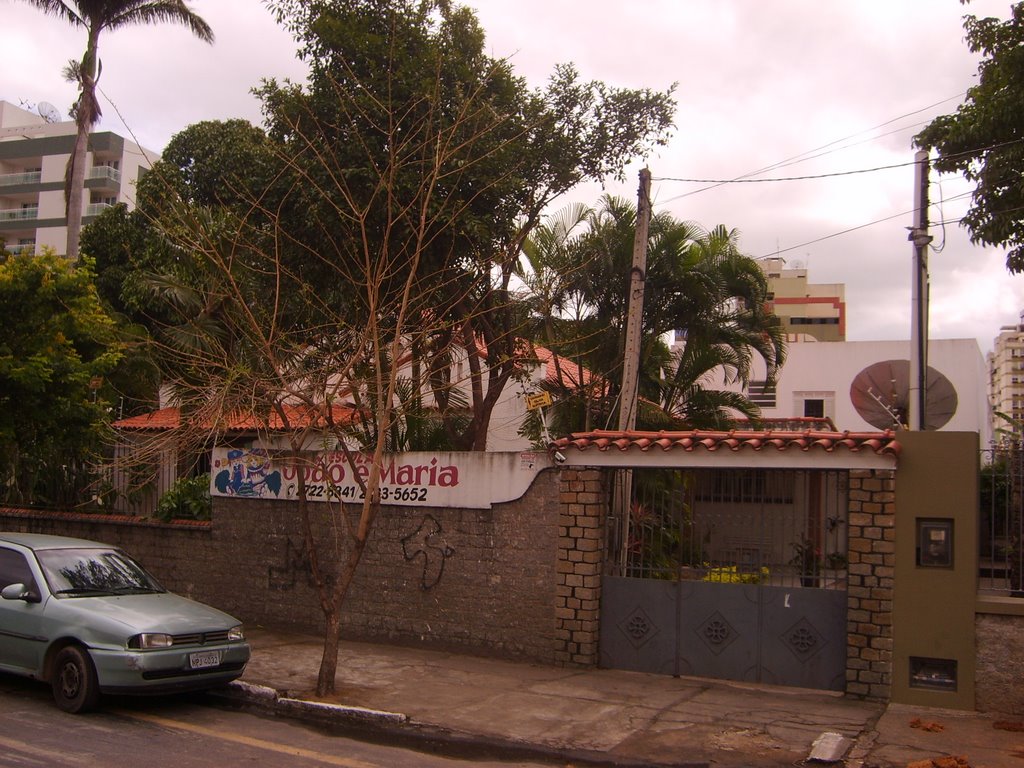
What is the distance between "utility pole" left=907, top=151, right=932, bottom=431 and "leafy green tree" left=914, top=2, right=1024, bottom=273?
567 millimetres

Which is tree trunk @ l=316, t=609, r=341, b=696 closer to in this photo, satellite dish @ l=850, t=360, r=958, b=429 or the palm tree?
satellite dish @ l=850, t=360, r=958, b=429

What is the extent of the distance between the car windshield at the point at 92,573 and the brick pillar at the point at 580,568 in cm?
436

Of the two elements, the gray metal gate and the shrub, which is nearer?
the gray metal gate

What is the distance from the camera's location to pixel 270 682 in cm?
952

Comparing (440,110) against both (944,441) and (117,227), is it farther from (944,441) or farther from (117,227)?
(117,227)

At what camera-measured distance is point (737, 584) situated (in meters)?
9.95

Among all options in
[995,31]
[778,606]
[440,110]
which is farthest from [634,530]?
[995,31]

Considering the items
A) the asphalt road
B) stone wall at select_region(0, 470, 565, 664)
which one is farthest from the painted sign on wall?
the asphalt road

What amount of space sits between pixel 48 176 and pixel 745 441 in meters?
46.7

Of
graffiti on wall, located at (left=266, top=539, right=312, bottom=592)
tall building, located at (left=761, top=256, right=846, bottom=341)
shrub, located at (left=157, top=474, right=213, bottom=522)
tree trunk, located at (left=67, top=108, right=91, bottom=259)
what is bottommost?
graffiti on wall, located at (left=266, top=539, right=312, bottom=592)

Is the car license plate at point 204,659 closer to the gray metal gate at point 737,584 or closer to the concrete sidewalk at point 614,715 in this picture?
the concrete sidewalk at point 614,715

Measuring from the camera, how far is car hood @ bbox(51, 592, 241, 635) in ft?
26.7

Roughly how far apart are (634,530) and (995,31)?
29.0 ft

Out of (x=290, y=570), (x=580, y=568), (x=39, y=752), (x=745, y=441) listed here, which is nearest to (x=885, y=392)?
(x=745, y=441)
